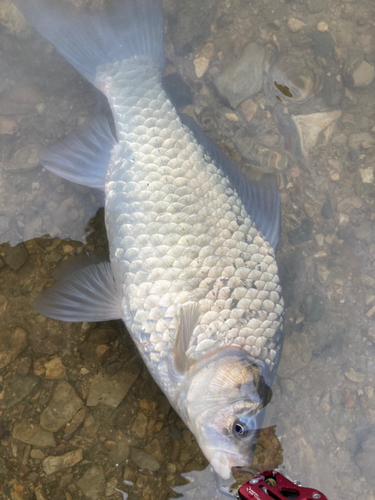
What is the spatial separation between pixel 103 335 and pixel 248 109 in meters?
1.76

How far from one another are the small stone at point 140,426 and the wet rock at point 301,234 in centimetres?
142

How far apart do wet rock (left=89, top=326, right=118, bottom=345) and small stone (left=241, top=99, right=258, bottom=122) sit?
1661mm

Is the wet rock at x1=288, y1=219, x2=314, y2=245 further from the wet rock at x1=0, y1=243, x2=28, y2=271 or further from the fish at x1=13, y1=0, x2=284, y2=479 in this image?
the wet rock at x1=0, y1=243, x2=28, y2=271

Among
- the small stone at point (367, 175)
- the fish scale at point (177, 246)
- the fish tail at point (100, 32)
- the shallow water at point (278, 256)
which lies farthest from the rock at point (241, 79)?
the small stone at point (367, 175)

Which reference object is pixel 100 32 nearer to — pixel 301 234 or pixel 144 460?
pixel 301 234

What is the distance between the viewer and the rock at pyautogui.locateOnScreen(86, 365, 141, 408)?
2287 mm

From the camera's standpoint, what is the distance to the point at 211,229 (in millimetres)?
1975

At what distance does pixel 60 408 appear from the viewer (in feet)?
7.36

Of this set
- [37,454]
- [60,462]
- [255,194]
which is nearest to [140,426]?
[60,462]

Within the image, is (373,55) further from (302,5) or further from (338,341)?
(338,341)

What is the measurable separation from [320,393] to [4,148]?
2.47 m

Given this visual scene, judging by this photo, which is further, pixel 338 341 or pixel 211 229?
pixel 338 341

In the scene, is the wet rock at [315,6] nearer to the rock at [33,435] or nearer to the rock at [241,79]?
the rock at [241,79]

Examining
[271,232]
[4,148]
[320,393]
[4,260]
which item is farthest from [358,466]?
[4,148]
